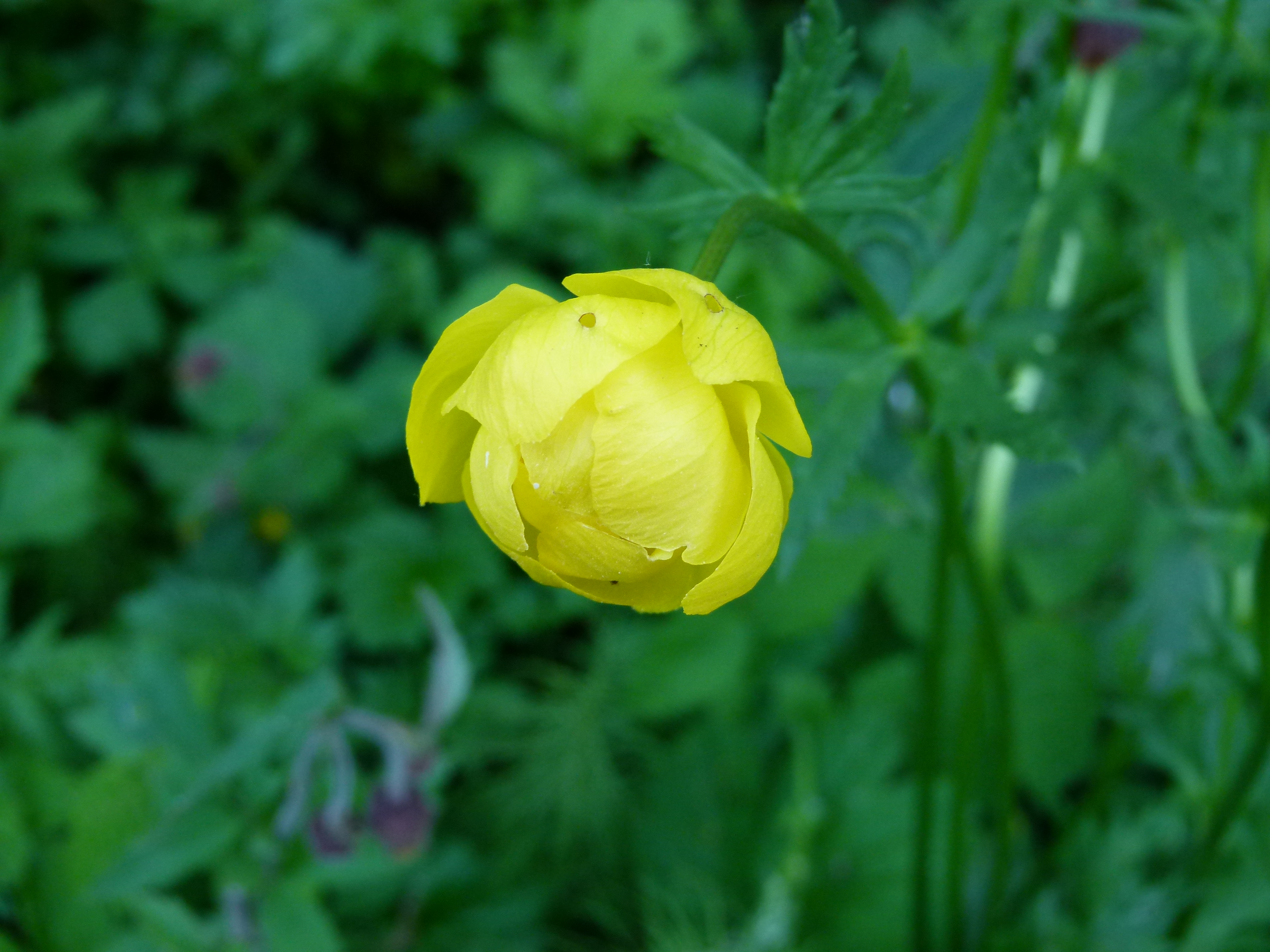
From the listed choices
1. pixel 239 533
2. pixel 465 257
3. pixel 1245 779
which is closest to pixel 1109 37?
pixel 1245 779

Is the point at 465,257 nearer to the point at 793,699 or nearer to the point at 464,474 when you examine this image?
the point at 793,699

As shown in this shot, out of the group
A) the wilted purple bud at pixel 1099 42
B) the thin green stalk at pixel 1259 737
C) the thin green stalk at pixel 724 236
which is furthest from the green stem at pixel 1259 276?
the thin green stalk at pixel 724 236

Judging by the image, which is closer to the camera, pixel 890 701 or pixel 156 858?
pixel 156 858

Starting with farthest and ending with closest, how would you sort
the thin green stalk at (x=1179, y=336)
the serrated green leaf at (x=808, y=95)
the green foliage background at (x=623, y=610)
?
the thin green stalk at (x=1179, y=336)
the green foliage background at (x=623, y=610)
the serrated green leaf at (x=808, y=95)

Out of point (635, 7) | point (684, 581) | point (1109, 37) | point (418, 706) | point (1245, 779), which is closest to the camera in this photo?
point (684, 581)

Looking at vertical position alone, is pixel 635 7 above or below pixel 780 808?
above

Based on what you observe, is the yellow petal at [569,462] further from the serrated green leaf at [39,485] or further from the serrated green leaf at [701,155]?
the serrated green leaf at [39,485]

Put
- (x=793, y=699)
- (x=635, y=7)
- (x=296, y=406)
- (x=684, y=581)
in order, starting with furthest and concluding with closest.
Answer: (x=635, y=7) → (x=296, y=406) → (x=793, y=699) → (x=684, y=581)
